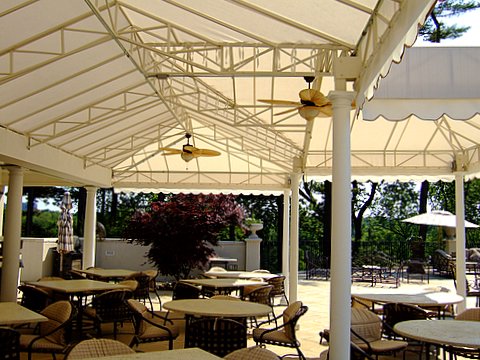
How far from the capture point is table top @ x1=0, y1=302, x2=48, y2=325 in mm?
5180

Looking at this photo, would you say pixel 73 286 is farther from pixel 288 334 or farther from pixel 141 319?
pixel 288 334

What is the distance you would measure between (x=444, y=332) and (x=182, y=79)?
6946mm

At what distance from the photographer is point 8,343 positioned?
4.71m

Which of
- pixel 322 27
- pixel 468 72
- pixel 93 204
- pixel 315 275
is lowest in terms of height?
pixel 315 275

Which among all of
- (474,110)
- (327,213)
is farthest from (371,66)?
(327,213)

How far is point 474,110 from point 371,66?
1380 mm

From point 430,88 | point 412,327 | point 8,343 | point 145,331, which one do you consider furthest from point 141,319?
point 430,88

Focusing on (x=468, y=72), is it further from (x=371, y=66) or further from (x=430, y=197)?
(x=430, y=197)

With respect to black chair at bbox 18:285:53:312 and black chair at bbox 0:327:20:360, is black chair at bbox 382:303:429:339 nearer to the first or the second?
black chair at bbox 0:327:20:360

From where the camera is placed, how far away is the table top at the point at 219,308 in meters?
5.97

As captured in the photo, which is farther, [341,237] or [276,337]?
[276,337]

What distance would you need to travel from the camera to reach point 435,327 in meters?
5.57

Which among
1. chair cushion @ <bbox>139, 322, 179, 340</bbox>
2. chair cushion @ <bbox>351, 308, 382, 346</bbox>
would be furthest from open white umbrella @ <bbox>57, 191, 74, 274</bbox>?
chair cushion @ <bbox>351, 308, 382, 346</bbox>

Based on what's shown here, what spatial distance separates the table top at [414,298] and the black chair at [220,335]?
8.34 feet
